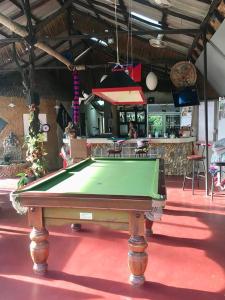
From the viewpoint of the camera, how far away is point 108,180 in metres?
3.76

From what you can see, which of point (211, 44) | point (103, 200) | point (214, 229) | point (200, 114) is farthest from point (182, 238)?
point (200, 114)

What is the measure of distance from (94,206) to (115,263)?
0.97 metres

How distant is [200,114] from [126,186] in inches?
262

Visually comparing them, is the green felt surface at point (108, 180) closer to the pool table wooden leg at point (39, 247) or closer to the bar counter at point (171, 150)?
the pool table wooden leg at point (39, 247)

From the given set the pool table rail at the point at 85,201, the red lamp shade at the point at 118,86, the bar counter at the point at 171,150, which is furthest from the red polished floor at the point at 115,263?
the bar counter at the point at 171,150

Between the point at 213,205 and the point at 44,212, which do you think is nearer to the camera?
the point at 44,212

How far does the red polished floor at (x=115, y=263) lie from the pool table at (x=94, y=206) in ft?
0.68

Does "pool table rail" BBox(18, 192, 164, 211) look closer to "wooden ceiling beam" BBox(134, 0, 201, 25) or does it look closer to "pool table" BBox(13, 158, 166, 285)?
"pool table" BBox(13, 158, 166, 285)

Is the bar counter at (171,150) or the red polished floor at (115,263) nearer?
the red polished floor at (115,263)

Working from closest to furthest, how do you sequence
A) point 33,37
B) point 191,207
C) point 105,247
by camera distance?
point 105,247, point 191,207, point 33,37

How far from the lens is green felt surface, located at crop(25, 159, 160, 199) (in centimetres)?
319

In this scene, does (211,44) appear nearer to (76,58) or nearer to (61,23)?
(61,23)

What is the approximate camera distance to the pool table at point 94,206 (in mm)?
2805

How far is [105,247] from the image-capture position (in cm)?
385
